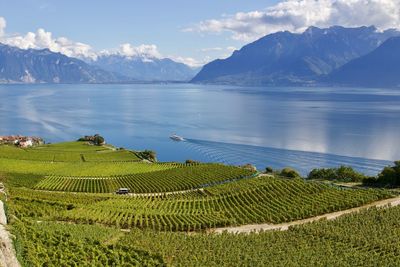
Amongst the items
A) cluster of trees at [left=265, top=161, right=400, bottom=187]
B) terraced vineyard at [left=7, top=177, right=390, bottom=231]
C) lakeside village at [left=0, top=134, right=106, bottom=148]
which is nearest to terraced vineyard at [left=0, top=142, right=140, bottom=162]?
lakeside village at [left=0, top=134, right=106, bottom=148]

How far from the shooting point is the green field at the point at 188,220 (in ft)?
113

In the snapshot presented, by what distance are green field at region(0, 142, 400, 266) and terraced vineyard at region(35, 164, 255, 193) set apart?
184 mm

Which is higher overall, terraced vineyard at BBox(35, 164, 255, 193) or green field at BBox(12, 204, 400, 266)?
green field at BBox(12, 204, 400, 266)

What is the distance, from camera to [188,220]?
165 feet

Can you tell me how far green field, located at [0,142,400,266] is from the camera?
3438cm

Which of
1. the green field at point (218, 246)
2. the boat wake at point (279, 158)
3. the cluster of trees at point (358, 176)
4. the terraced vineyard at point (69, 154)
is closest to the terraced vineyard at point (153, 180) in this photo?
the cluster of trees at point (358, 176)

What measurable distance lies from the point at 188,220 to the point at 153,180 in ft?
103

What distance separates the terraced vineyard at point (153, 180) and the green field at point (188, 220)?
0.18m

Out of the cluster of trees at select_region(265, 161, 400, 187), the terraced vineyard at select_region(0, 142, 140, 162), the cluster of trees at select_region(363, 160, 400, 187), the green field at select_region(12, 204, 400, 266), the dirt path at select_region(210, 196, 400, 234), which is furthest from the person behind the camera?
the terraced vineyard at select_region(0, 142, 140, 162)

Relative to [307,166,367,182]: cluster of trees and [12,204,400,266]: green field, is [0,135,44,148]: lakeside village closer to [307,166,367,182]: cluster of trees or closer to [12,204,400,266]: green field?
[307,166,367,182]: cluster of trees

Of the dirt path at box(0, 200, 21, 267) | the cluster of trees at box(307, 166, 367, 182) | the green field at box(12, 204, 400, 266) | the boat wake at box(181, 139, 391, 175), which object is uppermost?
the dirt path at box(0, 200, 21, 267)

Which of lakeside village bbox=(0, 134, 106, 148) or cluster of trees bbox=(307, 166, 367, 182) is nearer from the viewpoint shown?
cluster of trees bbox=(307, 166, 367, 182)

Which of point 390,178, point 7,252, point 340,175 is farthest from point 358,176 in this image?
point 7,252

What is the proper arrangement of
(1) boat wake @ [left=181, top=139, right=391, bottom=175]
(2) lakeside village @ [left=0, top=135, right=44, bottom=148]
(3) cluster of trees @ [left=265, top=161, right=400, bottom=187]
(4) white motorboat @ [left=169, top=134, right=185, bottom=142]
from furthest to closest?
(4) white motorboat @ [left=169, top=134, right=185, bottom=142], (2) lakeside village @ [left=0, top=135, right=44, bottom=148], (1) boat wake @ [left=181, top=139, right=391, bottom=175], (3) cluster of trees @ [left=265, top=161, right=400, bottom=187]
